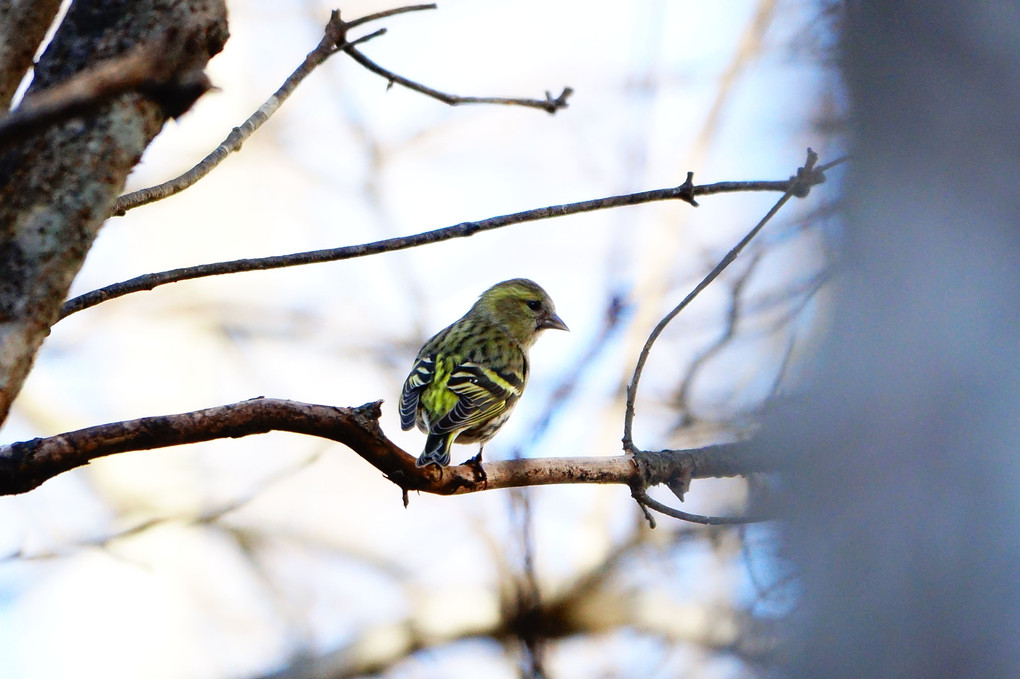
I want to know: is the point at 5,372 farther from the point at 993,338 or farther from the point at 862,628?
the point at 993,338

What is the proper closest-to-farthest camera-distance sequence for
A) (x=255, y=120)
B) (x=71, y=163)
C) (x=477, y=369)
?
(x=71, y=163)
(x=255, y=120)
(x=477, y=369)

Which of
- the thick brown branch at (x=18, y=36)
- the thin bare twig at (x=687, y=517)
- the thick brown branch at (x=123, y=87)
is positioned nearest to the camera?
the thick brown branch at (x=123, y=87)

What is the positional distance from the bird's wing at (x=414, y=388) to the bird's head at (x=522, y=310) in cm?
89

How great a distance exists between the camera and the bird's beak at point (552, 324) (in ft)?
21.8

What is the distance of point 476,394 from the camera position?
16.6ft

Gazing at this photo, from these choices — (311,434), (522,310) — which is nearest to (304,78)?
(311,434)

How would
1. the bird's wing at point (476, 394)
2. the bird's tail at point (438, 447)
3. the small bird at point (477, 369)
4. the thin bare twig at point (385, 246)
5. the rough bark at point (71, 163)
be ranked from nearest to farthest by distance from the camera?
the rough bark at point (71, 163) → the thin bare twig at point (385, 246) → the bird's tail at point (438, 447) → the bird's wing at point (476, 394) → the small bird at point (477, 369)

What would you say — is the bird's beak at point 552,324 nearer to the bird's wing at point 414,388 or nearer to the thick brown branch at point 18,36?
the bird's wing at point 414,388

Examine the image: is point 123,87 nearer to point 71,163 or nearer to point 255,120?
point 71,163

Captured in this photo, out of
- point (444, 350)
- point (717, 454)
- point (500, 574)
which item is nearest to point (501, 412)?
point (444, 350)

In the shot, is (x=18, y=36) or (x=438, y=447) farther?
(x=438, y=447)

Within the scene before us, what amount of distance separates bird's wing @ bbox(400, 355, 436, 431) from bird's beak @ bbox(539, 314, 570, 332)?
3.63ft

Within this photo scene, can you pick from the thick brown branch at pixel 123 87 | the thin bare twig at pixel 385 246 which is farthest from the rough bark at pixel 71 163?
the thin bare twig at pixel 385 246

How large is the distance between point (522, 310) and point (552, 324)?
0.22 meters
